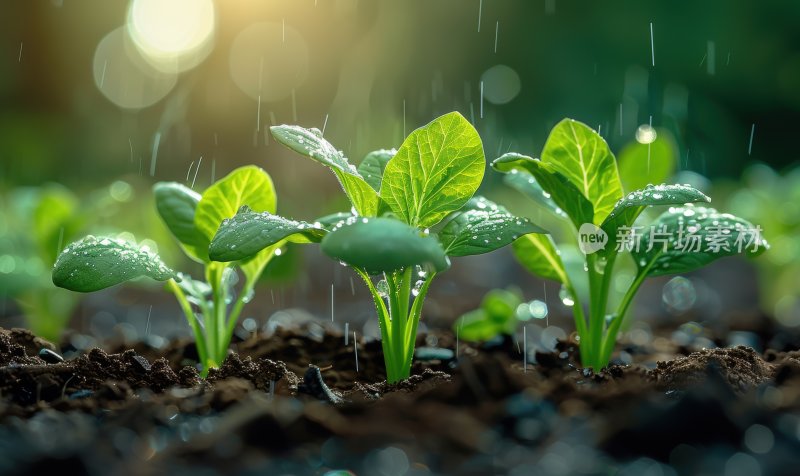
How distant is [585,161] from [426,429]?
96cm

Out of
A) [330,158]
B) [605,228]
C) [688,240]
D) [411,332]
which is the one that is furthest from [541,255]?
[330,158]

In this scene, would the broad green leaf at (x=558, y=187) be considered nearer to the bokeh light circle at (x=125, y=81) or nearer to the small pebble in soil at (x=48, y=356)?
the small pebble in soil at (x=48, y=356)

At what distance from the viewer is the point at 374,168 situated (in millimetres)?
1735

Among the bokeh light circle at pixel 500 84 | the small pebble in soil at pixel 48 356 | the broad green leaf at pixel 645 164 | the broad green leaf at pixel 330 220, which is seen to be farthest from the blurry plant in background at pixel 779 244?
the bokeh light circle at pixel 500 84

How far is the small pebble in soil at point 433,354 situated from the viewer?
1878 millimetres

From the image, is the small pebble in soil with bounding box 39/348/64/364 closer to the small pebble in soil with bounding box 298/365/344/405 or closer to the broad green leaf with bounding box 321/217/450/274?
the small pebble in soil with bounding box 298/365/344/405

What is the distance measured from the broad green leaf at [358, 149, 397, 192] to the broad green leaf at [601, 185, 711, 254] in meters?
0.56

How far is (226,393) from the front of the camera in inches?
47.5

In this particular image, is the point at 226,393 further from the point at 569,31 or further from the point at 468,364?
the point at 569,31

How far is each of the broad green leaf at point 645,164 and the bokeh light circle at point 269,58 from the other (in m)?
5.31

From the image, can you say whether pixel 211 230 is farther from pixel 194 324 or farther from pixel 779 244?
pixel 779 244

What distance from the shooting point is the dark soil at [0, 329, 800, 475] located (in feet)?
2.72

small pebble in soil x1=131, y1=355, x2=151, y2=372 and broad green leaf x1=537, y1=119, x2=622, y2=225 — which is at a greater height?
Answer: broad green leaf x1=537, y1=119, x2=622, y2=225

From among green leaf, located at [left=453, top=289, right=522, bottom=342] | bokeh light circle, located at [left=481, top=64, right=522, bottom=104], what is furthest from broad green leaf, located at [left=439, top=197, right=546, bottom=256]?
bokeh light circle, located at [left=481, top=64, right=522, bottom=104]
